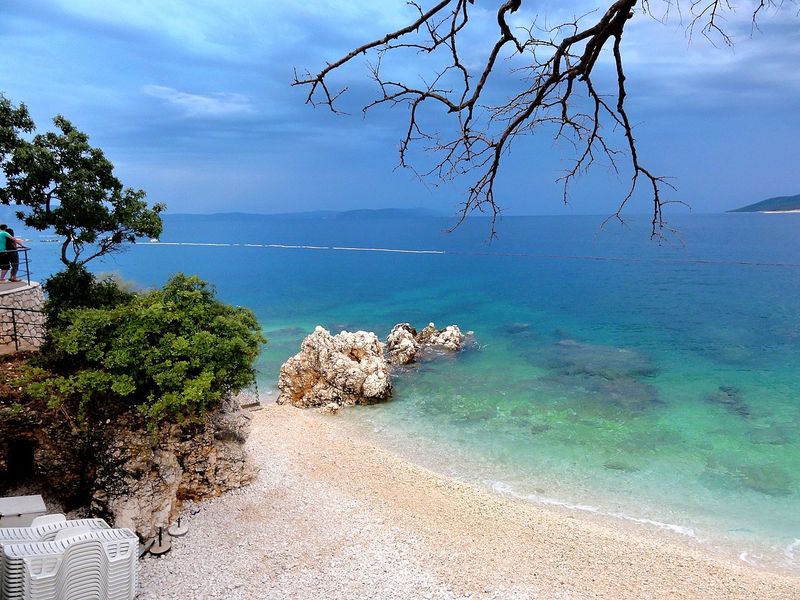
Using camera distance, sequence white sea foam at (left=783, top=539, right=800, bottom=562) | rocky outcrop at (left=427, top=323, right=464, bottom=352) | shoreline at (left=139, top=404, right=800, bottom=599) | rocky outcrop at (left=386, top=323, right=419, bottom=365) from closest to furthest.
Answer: shoreline at (left=139, top=404, right=800, bottom=599), white sea foam at (left=783, top=539, right=800, bottom=562), rocky outcrop at (left=386, top=323, right=419, bottom=365), rocky outcrop at (left=427, top=323, right=464, bottom=352)

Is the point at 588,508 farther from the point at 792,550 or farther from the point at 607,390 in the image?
the point at 607,390

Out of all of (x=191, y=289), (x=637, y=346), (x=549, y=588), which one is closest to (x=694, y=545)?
(x=549, y=588)

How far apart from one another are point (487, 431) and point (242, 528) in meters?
11.5

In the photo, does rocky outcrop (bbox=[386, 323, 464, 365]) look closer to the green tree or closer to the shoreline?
the shoreline

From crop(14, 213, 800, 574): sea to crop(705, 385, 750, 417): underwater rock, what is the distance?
5.8 inches

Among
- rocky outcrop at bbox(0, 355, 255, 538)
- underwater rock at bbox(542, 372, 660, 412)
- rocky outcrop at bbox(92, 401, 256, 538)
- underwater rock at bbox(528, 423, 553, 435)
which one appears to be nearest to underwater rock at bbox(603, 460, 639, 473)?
underwater rock at bbox(528, 423, 553, 435)

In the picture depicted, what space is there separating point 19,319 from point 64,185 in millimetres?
5309

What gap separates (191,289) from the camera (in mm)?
14367

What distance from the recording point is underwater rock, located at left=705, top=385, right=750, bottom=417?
2392cm

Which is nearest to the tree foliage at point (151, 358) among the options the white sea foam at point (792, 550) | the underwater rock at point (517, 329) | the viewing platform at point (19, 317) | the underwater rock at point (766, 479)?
the viewing platform at point (19, 317)

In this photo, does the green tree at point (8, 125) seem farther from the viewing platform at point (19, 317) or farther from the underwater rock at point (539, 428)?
the underwater rock at point (539, 428)

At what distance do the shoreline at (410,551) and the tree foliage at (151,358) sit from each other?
3.42 meters

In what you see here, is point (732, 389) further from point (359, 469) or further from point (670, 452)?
point (359, 469)

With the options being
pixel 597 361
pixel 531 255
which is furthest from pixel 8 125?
pixel 531 255
